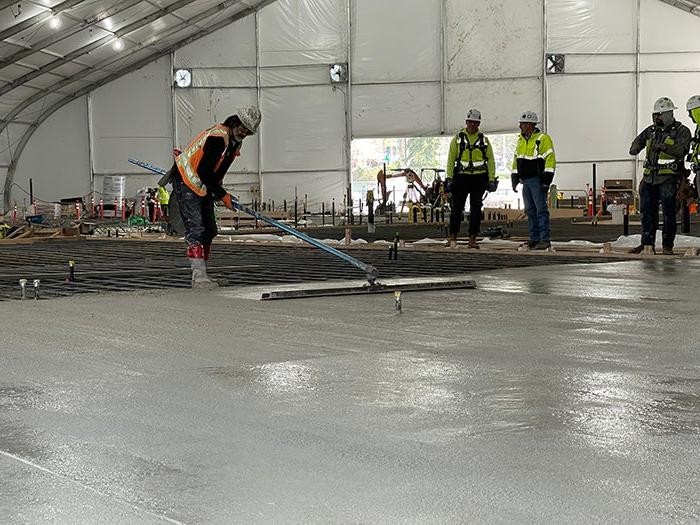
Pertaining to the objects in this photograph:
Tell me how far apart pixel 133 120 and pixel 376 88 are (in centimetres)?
849

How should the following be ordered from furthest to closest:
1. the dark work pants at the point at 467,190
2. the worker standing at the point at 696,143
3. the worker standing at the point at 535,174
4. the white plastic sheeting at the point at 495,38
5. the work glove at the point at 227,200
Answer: the white plastic sheeting at the point at 495,38 → the dark work pants at the point at 467,190 → the worker standing at the point at 535,174 → the worker standing at the point at 696,143 → the work glove at the point at 227,200

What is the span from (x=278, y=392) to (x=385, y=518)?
1.52m

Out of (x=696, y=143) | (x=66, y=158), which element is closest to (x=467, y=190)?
(x=696, y=143)

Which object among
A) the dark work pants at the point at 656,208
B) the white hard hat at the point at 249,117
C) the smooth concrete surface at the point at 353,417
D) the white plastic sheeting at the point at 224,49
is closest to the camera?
the smooth concrete surface at the point at 353,417

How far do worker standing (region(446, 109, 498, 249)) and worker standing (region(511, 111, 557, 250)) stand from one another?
0.43 meters

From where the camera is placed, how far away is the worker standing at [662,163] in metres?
10.5

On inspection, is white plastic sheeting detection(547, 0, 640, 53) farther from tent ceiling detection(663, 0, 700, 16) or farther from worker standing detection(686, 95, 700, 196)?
worker standing detection(686, 95, 700, 196)

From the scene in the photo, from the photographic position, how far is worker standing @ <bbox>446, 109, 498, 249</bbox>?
1243cm

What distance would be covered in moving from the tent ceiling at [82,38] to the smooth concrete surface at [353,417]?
22412 mm

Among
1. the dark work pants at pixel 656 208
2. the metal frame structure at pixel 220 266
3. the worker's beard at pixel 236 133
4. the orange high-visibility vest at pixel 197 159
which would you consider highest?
the worker's beard at pixel 236 133

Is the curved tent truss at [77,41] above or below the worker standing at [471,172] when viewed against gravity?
above

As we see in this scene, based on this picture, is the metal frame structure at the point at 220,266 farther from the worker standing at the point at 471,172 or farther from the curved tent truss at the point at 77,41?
the curved tent truss at the point at 77,41

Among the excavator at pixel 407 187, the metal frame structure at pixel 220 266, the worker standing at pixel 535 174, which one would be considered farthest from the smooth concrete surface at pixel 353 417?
the excavator at pixel 407 187

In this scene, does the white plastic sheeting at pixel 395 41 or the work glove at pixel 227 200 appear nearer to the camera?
the work glove at pixel 227 200
